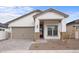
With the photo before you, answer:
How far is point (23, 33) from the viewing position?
5.95m

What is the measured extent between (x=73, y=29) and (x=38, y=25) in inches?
42.8

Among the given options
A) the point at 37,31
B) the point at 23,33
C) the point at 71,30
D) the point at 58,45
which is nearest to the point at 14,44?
the point at 23,33

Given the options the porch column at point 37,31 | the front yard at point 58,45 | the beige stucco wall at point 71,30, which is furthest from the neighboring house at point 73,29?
the porch column at point 37,31

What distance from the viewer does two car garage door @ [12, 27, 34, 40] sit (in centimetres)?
577

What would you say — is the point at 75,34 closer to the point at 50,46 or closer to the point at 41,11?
the point at 50,46

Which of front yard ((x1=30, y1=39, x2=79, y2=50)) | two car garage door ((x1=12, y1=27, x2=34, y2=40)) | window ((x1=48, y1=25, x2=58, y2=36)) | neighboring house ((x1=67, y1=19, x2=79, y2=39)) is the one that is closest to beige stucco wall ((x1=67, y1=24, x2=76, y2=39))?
neighboring house ((x1=67, y1=19, x2=79, y2=39))

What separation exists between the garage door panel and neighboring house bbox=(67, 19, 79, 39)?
1.17m

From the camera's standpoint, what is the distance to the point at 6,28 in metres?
5.96

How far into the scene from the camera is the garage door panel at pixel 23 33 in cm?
577
